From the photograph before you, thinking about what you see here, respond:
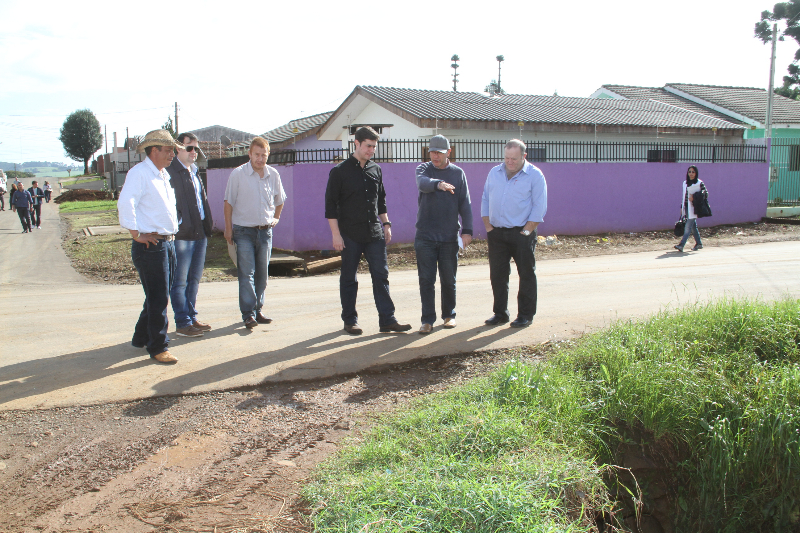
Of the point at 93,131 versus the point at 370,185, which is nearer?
the point at 370,185

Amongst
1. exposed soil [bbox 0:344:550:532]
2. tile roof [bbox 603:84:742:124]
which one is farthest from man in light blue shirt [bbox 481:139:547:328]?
tile roof [bbox 603:84:742:124]

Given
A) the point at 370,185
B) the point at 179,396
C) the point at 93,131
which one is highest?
the point at 93,131

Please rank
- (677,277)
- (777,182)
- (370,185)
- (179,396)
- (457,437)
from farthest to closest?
(777,182) < (677,277) < (370,185) < (179,396) < (457,437)

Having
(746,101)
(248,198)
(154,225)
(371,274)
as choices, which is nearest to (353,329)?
(371,274)

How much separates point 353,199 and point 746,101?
95.8 ft

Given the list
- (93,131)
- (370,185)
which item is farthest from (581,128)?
(93,131)

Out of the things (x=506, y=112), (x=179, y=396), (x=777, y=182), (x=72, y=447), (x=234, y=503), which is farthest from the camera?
(x=777, y=182)

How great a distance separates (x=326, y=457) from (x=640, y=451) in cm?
206

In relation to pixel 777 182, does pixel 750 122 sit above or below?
above

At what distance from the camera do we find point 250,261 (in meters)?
6.18

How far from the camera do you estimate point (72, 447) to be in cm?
363

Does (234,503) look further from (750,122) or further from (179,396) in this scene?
(750,122)

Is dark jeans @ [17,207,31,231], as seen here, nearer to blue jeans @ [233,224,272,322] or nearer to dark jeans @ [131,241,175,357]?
blue jeans @ [233,224,272,322]

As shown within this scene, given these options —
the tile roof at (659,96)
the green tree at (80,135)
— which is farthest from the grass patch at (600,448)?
the green tree at (80,135)
